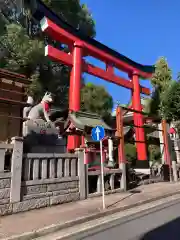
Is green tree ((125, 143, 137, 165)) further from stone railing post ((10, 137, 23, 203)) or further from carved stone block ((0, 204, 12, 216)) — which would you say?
carved stone block ((0, 204, 12, 216))

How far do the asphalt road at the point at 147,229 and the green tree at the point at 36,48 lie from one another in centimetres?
1277

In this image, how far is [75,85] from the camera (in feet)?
44.2

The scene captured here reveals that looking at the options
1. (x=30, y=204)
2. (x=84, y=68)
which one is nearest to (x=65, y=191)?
(x=30, y=204)

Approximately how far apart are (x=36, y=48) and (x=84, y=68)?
5492mm

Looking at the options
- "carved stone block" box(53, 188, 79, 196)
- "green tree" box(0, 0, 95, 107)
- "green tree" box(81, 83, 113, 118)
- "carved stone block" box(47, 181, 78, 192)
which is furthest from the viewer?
"green tree" box(81, 83, 113, 118)

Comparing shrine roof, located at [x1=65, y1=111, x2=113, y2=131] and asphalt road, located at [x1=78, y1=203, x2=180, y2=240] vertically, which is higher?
shrine roof, located at [x1=65, y1=111, x2=113, y2=131]

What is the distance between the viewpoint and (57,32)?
13.6 meters

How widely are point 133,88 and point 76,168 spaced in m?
12.5

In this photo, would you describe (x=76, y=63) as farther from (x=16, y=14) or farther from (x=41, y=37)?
(x=16, y=14)

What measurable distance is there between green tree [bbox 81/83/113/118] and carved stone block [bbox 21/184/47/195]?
13408 mm

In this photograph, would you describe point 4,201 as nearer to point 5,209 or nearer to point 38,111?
point 5,209

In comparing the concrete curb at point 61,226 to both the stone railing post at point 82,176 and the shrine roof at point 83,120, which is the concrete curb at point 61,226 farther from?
the shrine roof at point 83,120

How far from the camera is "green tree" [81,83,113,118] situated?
19406 millimetres

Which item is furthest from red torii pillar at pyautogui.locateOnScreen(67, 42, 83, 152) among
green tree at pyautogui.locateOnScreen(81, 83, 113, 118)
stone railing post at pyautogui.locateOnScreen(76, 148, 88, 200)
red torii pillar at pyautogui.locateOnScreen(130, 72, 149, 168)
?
green tree at pyautogui.locateOnScreen(81, 83, 113, 118)
